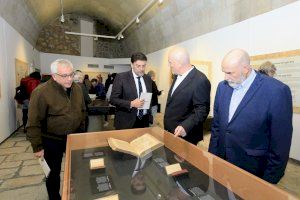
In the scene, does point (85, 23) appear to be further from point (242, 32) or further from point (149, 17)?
point (242, 32)

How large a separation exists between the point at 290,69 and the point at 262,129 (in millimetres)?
2790

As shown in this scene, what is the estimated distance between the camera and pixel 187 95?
89.9 inches

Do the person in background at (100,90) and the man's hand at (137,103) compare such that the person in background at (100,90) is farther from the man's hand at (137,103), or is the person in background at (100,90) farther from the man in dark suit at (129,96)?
the man's hand at (137,103)

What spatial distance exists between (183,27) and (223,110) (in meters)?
5.74

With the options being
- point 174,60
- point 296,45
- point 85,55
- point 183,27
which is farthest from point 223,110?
point 85,55

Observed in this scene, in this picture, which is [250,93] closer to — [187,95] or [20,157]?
[187,95]

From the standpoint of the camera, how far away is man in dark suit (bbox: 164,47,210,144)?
223cm

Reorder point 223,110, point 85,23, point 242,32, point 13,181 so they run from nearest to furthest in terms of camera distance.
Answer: point 223,110, point 13,181, point 242,32, point 85,23

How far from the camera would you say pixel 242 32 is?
484 centimetres

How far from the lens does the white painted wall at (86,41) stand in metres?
13.0

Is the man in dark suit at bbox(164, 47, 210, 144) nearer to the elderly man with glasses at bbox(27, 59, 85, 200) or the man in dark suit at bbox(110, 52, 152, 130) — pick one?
the man in dark suit at bbox(110, 52, 152, 130)

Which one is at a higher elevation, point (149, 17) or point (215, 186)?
point (149, 17)

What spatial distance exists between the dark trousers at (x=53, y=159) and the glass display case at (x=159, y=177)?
1.69 ft

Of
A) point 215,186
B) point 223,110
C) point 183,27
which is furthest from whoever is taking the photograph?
point 183,27
